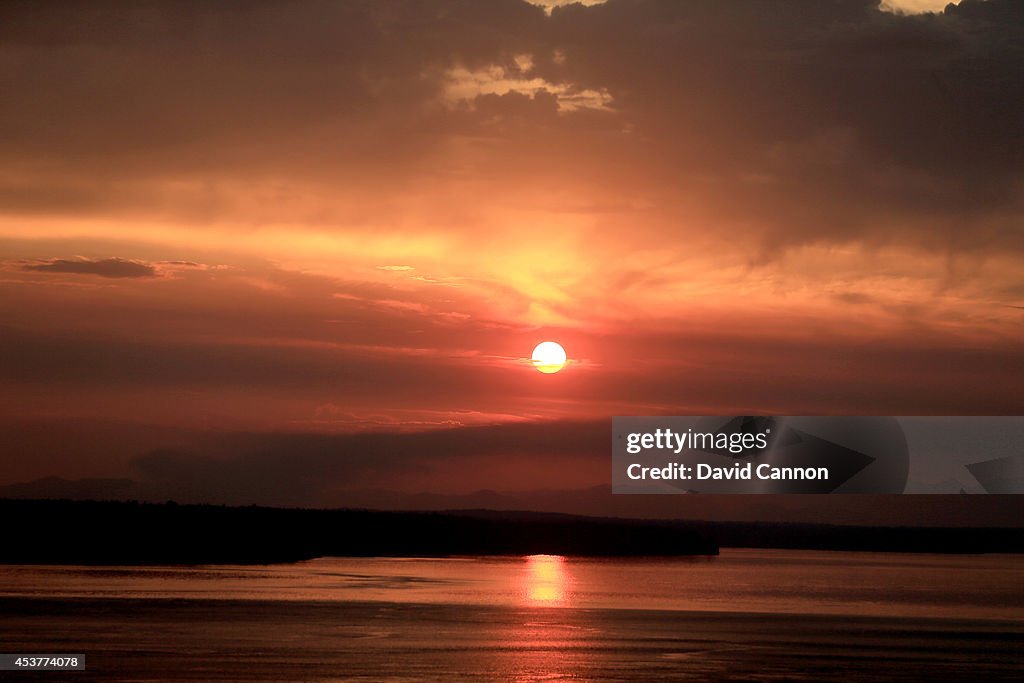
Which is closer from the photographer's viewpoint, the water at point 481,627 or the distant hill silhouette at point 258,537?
the water at point 481,627

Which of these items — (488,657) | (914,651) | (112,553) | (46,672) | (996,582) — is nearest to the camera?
(46,672)

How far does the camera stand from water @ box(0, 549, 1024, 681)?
2773 centimetres

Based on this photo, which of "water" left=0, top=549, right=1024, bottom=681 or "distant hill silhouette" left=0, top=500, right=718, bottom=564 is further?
"distant hill silhouette" left=0, top=500, right=718, bottom=564

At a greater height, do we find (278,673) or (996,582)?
(278,673)

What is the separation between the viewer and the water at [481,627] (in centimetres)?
2773

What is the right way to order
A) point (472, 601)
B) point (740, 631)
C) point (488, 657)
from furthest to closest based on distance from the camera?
point (472, 601), point (740, 631), point (488, 657)

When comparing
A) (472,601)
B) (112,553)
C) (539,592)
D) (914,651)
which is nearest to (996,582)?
(539,592)

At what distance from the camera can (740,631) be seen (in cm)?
3878

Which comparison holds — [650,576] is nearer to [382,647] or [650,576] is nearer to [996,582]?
[996,582]

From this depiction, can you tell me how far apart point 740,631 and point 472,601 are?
13441 millimetres

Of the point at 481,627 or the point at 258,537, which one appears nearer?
the point at 481,627

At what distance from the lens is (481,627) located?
3756 centimetres

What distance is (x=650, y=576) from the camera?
77.2 meters

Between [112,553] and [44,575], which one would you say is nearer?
[44,575]
